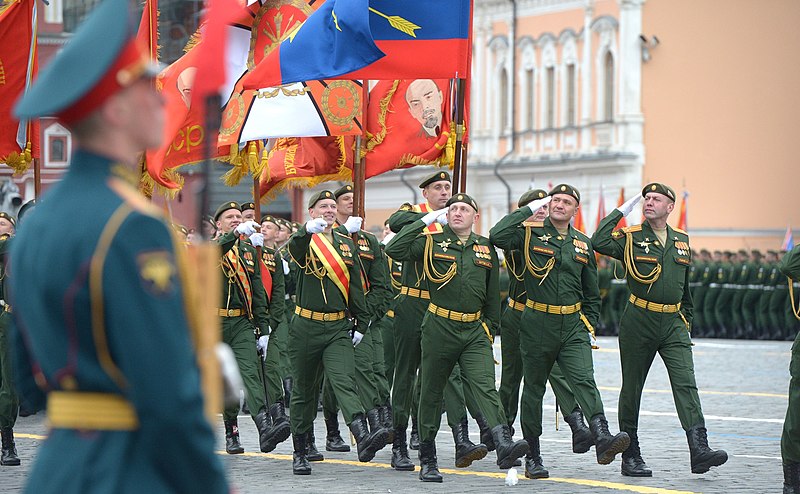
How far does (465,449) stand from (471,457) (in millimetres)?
67

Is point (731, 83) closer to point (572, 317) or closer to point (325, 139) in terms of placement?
point (325, 139)

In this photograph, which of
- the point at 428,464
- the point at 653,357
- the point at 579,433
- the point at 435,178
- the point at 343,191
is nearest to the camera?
the point at 428,464

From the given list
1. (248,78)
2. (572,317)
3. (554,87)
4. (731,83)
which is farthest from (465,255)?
(554,87)

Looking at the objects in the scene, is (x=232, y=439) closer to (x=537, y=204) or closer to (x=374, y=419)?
(x=374, y=419)

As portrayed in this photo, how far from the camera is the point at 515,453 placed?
9.92 m

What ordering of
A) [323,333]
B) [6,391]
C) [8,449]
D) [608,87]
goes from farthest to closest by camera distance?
[608,87] < [6,391] < [8,449] < [323,333]

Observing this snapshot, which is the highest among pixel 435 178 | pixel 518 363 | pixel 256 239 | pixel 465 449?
pixel 435 178

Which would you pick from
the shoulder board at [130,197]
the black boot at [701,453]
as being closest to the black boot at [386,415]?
the black boot at [701,453]

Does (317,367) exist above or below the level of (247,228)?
below

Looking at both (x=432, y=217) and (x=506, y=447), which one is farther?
(x=432, y=217)

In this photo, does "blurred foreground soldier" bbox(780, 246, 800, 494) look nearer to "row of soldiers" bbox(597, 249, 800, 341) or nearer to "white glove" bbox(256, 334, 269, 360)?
"white glove" bbox(256, 334, 269, 360)

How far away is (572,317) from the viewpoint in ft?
34.5

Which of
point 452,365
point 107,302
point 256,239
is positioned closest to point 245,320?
point 256,239

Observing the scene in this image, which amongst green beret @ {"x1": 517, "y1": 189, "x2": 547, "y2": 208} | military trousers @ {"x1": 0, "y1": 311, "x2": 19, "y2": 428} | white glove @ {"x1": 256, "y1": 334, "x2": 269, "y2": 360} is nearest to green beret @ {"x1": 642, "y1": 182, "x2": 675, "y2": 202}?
green beret @ {"x1": 517, "y1": 189, "x2": 547, "y2": 208}
